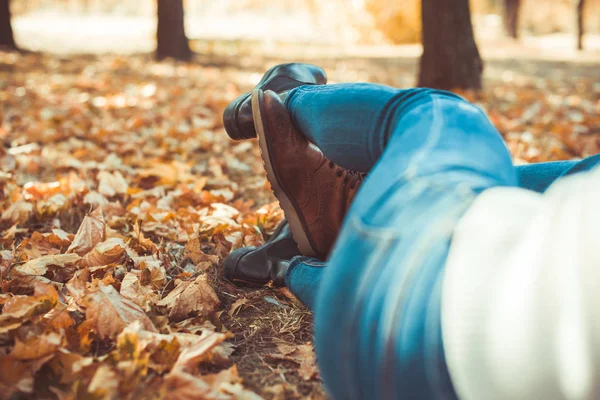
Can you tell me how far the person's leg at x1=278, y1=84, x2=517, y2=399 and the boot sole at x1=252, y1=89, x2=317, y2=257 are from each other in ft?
1.85

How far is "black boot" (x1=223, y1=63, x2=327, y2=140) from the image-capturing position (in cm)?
149

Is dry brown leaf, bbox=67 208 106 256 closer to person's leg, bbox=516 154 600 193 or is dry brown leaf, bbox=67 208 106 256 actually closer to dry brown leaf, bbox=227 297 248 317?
dry brown leaf, bbox=227 297 248 317

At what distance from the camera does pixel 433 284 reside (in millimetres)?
736

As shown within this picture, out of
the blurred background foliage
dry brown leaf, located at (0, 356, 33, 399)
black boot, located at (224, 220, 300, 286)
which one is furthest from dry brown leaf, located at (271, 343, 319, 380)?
the blurred background foliage

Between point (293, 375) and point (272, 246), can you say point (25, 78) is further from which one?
point (293, 375)

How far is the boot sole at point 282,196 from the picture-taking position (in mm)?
1407

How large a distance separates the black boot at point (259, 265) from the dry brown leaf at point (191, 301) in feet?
0.47

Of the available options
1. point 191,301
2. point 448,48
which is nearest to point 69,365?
point 191,301

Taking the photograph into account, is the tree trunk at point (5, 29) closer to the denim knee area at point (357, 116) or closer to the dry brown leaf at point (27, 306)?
the dry brown leaf at point (27, 306)

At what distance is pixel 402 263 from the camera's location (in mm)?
741

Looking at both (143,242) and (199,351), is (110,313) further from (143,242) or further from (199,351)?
(143,242)

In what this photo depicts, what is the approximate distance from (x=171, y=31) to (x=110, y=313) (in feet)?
19.5

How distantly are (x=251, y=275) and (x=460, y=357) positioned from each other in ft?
3.06

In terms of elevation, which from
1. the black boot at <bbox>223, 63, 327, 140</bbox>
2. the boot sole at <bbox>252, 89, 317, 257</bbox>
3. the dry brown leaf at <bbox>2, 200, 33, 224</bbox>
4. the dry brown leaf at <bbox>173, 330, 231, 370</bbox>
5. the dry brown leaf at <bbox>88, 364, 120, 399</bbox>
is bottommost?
the dry brown leaf at <bbox>173, 330, 231, 370</bbox>
